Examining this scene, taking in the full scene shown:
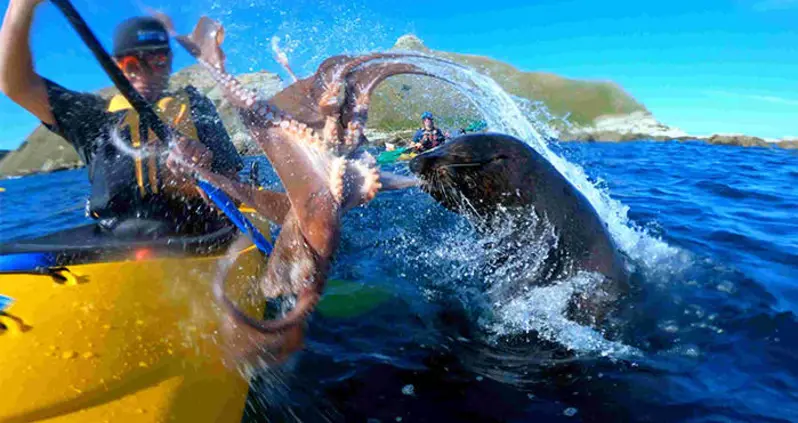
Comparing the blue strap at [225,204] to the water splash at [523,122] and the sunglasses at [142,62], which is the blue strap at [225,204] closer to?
the sunglasses at [142,62]

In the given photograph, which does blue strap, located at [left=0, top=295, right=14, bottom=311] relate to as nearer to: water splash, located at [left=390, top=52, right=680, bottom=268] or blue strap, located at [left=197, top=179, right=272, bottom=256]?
blue strap, located at [left=197, top=179, right=272, bottom=256]

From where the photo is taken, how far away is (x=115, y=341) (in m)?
2.67

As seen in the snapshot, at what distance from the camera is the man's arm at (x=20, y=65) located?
2.65 metres

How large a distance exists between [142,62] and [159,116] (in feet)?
1.06

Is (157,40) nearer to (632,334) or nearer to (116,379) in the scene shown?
(116,379)

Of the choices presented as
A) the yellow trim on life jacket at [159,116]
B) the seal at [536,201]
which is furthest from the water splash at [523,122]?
the yellow trim on life jacket at [159,116]

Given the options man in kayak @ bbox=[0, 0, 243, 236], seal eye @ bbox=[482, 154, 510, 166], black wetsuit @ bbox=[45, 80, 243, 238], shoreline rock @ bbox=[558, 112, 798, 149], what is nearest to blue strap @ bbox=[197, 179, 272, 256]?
man in kayak @ bbox=[0, 0, 243, 236]

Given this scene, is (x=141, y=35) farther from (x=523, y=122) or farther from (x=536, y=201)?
(x=523, y=122)

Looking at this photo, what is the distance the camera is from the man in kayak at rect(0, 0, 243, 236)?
8.87ft

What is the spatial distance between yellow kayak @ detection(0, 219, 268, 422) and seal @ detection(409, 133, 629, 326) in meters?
2.10

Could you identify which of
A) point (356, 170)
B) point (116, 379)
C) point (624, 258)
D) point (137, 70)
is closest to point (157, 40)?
point (137, 70)

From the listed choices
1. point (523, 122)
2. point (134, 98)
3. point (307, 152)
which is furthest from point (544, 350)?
point (134, 98)

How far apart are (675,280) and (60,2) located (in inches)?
223

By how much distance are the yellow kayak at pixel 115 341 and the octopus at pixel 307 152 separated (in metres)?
0.34
